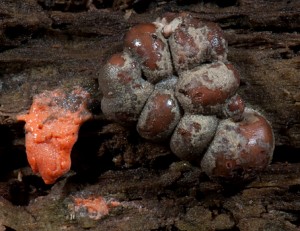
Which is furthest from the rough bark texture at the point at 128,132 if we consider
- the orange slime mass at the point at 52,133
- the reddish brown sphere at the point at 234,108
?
the reddish brown sphere at the point at 234,108

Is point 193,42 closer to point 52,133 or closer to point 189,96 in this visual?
point 189,96

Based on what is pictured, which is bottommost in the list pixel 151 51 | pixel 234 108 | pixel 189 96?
pixel 234 108

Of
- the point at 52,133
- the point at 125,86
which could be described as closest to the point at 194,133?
the point at 125,86

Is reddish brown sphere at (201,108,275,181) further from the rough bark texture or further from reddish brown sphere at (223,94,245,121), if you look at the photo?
the rough bark texture

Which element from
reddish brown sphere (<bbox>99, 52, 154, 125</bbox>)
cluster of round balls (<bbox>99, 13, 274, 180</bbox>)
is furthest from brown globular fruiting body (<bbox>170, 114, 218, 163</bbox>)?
reddish brown sphere (<bbox>99, 52, 154, 125</bbox>)

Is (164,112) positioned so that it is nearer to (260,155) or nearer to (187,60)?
(187,60)

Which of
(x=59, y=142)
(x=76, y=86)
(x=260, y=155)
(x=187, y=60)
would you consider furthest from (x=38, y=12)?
(x=260, y=155)
